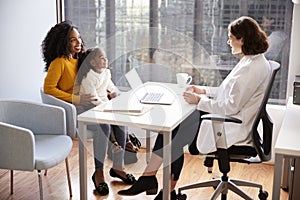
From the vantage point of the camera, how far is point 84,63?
3338 millimetres

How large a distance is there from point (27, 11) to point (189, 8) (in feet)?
4.34

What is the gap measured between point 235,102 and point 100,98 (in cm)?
100

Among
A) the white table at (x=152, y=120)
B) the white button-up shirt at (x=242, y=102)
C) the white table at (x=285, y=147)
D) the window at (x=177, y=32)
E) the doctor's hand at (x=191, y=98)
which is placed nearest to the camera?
the white table at (x=285, y=147)

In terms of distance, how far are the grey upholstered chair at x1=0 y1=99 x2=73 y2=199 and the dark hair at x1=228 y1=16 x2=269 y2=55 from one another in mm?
1199

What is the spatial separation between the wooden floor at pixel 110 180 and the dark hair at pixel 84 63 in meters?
0.58

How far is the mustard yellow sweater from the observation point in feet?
10.5

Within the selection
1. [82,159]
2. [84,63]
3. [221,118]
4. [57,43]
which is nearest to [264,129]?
[221,118]

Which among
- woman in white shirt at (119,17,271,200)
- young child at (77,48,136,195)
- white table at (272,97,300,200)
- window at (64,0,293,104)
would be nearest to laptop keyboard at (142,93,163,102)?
woman in white shirt at (119,17,271,200)

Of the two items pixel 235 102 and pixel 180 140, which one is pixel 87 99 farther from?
pixel 235 102

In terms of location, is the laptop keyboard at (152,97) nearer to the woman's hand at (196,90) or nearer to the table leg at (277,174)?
the woman's hand at (196,90)

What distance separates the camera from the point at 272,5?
3.61 meters

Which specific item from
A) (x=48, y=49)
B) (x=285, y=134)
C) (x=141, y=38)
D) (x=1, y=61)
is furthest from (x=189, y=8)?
(x=285, y=134)

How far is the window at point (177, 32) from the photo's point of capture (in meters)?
3.66

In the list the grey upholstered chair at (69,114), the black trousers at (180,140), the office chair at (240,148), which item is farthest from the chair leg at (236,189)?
the grey upholstered chair at (69,114)
